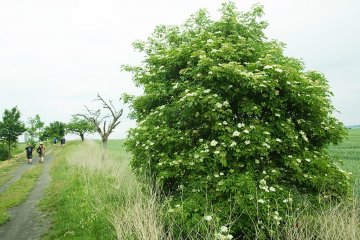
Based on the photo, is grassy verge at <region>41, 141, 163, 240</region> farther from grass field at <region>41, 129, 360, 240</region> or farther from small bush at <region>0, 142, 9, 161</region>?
small bush at <region>0, 142, 9, 161</region>

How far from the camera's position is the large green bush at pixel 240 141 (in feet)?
24.6

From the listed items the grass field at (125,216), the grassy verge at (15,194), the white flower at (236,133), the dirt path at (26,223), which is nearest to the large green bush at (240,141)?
the white flower at (236,133)

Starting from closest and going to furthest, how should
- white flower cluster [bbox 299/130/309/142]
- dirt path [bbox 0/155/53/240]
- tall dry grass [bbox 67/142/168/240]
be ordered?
tall dry grass [bbox 67/142/168/240]
white flower cluster [bbox 299/130/309/142]
dirt path [bbox 0/155/53/240]

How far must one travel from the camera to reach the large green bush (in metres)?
7.49

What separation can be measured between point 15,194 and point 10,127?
26.5 metres

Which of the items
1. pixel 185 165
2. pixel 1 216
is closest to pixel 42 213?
pixel 1 216

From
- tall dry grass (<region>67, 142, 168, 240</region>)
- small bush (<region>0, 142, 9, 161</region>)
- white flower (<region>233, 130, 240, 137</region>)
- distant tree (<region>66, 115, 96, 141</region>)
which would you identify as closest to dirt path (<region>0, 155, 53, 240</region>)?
tall dry grass (<region>67, 142, 168, 240</region>)

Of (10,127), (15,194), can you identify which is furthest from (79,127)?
(15,194)

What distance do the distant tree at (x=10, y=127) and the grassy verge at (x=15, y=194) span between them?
65.4 feet

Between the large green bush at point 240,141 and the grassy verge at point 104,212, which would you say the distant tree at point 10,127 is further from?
the large green bush at point 240,141

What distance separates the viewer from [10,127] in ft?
129

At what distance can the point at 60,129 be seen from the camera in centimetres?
6688

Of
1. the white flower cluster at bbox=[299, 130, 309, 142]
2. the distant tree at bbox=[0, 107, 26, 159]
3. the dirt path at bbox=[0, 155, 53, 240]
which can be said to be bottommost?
the dirt path at bbox=[0, 155, 53, 240]

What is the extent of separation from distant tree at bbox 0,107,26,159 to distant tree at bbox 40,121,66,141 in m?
22.2
